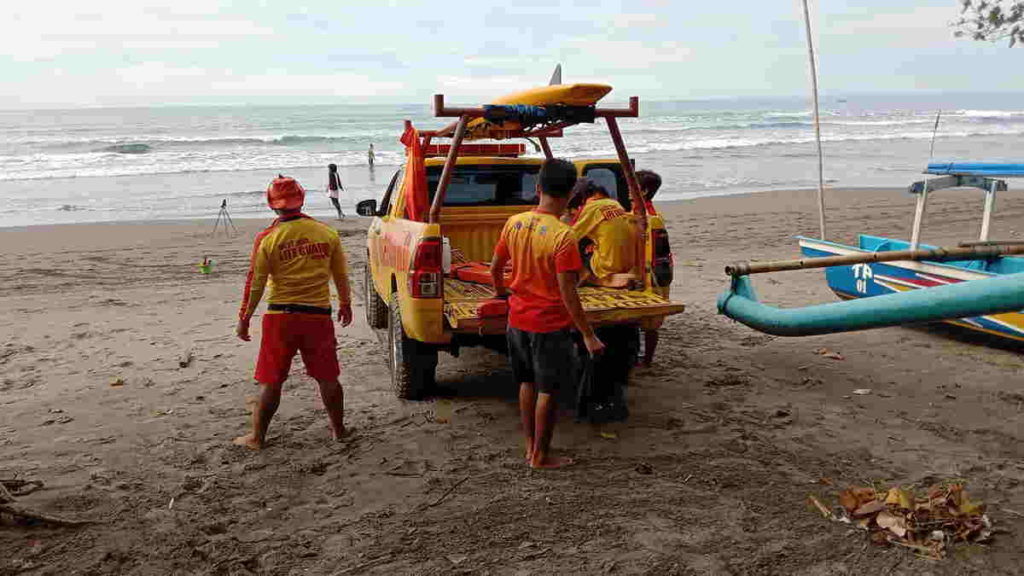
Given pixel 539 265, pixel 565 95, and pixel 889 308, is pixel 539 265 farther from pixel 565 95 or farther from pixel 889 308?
pixel 889 308

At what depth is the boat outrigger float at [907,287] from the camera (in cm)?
225

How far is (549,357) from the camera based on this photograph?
446cm

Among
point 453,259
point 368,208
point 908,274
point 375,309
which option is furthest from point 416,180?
point 908,274

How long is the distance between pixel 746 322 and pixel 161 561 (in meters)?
2.76

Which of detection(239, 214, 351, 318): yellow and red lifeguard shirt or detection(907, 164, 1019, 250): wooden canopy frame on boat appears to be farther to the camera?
detection(907, 164, 1019, 250): wooden canopy frame on boat

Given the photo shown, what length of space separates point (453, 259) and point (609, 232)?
5.37 feet

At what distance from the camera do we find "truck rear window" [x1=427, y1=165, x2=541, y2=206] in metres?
7.22

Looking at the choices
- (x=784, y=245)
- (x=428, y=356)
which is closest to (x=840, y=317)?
(x=428, y=356)

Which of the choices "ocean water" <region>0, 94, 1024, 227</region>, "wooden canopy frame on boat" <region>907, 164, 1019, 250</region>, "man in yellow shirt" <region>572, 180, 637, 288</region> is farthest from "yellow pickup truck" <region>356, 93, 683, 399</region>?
"ocean water" <region>0, 94, 1024, 227</region>

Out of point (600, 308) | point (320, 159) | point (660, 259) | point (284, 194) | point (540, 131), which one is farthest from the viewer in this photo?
point (320, 159)

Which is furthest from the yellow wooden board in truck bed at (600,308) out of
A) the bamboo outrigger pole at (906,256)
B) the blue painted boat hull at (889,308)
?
the blue painted boat hull at (889,308)

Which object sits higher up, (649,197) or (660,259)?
(649,197)

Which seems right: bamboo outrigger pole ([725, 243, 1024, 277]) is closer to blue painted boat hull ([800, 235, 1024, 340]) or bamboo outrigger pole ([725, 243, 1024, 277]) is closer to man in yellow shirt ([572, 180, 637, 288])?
man in yellow shirt ([572, 180, 637, 288])

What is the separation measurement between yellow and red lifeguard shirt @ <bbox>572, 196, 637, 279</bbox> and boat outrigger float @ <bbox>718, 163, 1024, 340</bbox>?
4.65 ft
